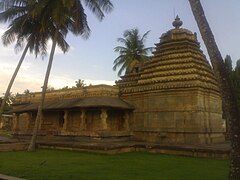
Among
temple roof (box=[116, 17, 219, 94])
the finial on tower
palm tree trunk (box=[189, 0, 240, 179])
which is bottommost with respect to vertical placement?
palm tree trunk (box=[189, 0, 240, 179])

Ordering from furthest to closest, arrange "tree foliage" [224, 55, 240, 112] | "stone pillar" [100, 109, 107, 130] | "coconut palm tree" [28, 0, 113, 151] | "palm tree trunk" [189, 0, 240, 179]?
"tree foliage" [224, 55, 240, 112] < "stone pillar" [100, 109, 107, 130] < "coconut palm tree" [28, 0, 113, 151] < "palm tree trunk" [189, 0, 240, 179]

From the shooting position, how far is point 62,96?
27797 millimetres

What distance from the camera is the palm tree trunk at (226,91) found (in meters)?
6.95

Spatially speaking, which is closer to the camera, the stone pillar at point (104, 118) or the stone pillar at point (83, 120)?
the stone pillar at point (104, 118)

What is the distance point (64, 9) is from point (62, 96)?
11.0 meters

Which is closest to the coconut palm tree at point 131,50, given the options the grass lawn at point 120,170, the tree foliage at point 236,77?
the tree foliage at point 236,77

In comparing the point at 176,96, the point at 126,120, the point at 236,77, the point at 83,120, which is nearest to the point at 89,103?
the point at 83,120

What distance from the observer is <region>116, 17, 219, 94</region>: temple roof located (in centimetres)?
2177

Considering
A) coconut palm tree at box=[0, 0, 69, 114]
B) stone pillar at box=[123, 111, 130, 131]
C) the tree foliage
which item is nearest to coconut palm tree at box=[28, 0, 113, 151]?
coconut palm tree at box=[0, 0, 69, 114]

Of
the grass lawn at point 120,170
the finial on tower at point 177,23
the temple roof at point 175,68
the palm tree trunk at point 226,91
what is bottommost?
the grass lawn at point 120,170

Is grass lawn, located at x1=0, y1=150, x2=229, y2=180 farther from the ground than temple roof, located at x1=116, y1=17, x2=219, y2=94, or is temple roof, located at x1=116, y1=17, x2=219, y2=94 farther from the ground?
temple roof, located at x1=116, y1=17, x2=219, y2=94

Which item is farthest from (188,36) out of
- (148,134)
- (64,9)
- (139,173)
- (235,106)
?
(235,106)

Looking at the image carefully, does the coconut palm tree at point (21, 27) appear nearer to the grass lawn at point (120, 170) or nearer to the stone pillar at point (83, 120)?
the stone pillar at point (83, 120)

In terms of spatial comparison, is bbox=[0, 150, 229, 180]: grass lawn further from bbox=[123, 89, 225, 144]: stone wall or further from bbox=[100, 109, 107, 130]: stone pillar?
bbox=[100, 109, 107, 130]: stone pillar
